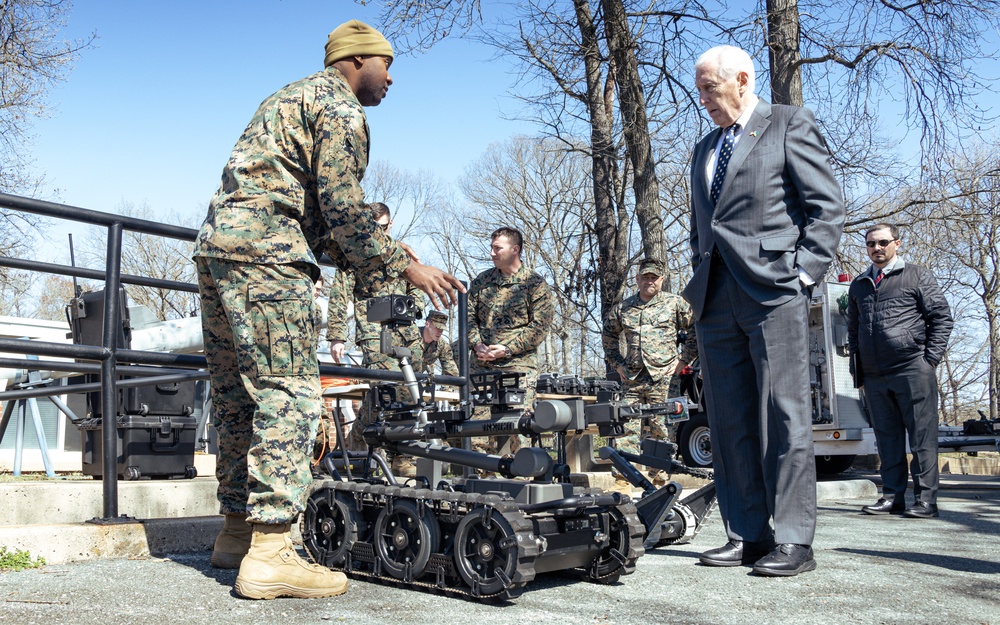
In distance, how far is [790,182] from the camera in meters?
4.15

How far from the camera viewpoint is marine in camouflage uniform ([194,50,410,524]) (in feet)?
11.1

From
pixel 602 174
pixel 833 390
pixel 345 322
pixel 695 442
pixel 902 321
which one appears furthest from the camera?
pixel 602 174

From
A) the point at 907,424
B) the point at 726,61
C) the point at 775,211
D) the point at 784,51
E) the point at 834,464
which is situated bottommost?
the point at 834,464

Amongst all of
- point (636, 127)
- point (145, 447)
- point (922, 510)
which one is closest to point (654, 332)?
point (922, 510)

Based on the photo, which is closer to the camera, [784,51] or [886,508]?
[886,508]

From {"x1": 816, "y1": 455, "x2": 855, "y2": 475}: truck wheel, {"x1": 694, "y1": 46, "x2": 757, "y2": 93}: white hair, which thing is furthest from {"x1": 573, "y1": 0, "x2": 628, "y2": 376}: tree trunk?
{"x1": 694, "y1": 46, "x2": 757, "y2": 93}: white hair

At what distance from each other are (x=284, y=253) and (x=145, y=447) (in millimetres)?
5219

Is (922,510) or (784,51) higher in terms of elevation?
(784,51)

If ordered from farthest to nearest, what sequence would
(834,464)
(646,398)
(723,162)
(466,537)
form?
(834,464), (646,398), (723,162), (466,537)

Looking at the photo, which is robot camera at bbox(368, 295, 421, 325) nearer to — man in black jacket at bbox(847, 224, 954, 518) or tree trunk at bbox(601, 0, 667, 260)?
man in black jacket at bbox(847, 224, 954, 518)

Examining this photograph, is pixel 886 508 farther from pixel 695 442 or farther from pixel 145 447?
pixel 145 447

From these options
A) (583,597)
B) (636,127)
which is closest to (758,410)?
(583,597)

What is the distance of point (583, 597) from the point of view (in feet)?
10.9

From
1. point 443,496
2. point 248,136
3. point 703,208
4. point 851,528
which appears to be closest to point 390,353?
point 443,496
